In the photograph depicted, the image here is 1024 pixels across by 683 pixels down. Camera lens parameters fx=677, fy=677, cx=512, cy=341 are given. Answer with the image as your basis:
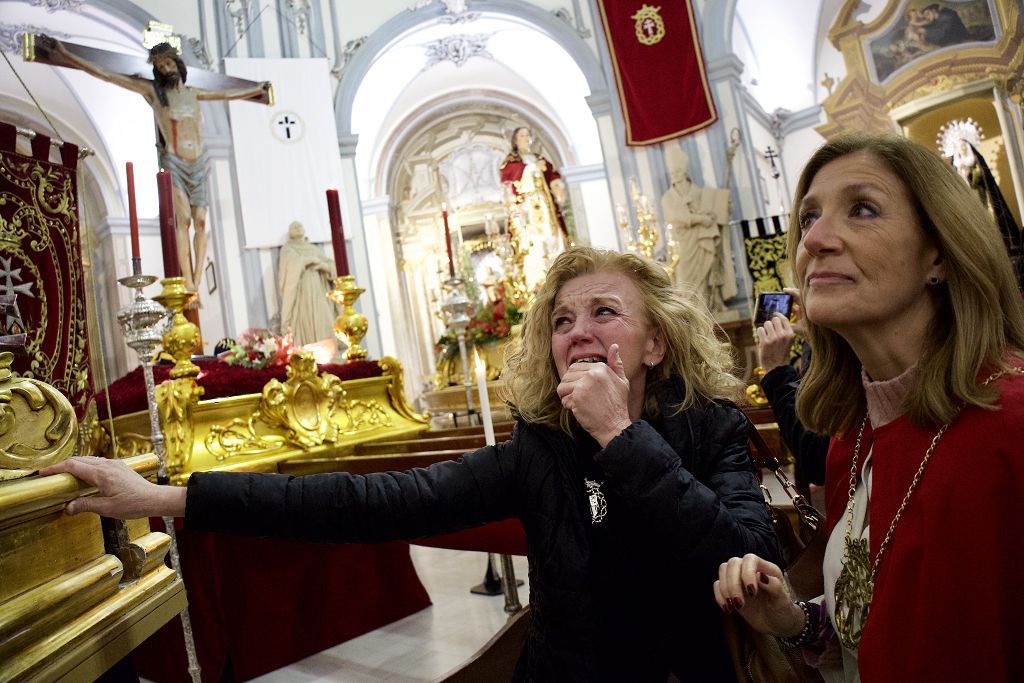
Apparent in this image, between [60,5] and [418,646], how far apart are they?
9597 mm

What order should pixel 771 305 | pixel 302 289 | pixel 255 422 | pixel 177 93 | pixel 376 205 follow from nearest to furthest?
1. pixel 771 305
2. pixel 255 422
3. pixel 177 93
4. pixel 302 289
5. pixel 376 205

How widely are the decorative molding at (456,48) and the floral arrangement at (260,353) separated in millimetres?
8924

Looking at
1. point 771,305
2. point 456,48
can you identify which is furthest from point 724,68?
point 771,305

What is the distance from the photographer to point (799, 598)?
125cm

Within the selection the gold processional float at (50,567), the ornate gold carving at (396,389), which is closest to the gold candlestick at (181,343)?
the ornate gold carving at (396,389)

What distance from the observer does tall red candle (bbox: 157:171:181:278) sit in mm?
2469

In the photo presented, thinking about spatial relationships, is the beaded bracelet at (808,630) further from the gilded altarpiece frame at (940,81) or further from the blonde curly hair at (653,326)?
the gilded altarpiece frame at (940,81)

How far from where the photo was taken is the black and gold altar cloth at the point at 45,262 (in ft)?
4.91

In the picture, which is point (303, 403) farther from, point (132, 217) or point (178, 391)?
point (132, 217)

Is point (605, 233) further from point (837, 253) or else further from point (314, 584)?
point (837, 253)

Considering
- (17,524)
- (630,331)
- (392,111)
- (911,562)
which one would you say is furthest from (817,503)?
(392,111)

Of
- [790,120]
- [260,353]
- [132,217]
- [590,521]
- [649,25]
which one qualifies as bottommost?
[590,521]

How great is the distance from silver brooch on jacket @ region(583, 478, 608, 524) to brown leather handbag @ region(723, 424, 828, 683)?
0.26 m

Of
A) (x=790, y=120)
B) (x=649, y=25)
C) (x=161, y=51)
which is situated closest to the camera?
(x=161, y=51)
